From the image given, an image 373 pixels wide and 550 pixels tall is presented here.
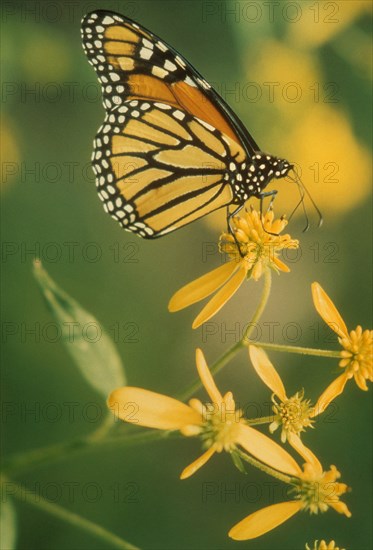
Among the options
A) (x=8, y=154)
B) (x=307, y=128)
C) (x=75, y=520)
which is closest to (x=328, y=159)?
(x=307, y=128)

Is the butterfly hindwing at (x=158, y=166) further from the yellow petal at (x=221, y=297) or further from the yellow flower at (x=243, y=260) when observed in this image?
the yellow petal at (x=221, y=297)

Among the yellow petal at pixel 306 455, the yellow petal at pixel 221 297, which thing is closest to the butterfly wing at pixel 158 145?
the yellow petal at pixel 221 297

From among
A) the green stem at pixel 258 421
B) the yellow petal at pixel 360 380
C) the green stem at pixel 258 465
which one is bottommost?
the green stem at pixel 258 465

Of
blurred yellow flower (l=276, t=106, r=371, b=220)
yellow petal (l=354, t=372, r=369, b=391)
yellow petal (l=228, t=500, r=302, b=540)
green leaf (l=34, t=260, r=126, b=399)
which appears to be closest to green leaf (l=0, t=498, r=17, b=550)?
green leaf (l=34, t=260, r=126, b=399)

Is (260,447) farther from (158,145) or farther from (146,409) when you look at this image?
(158,145)

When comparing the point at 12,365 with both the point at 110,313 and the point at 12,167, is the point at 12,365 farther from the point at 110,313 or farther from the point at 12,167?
the point at 12,167

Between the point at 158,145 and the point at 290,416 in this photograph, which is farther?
the point at 158,145

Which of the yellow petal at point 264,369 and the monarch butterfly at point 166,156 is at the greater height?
the monarch butterfly at point 166,156

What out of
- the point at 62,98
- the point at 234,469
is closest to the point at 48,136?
the point at 62,98
